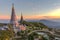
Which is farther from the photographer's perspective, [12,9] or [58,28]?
[12,9]

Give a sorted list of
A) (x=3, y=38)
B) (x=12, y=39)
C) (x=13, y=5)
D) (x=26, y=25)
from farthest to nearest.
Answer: (x=26, y=25)
(x=13, y=5)
(x=12, y=39)
(x=3, y=38)

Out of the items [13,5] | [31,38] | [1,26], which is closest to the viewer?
[31,38]

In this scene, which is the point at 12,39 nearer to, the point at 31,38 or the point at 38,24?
the point at 31,38

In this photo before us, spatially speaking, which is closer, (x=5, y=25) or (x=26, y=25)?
(x=5, y=25)

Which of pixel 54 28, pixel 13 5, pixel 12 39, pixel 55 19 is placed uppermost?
pixel 13 5

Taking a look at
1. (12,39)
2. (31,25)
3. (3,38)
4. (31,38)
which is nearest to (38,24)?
(31,25)

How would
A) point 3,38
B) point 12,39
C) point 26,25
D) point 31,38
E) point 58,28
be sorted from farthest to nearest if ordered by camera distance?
point 26,25
point 58,28
point 12,39
point 3,38
point 31,38

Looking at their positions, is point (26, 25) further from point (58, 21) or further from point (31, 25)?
point (58, 21)

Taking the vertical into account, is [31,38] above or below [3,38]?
above

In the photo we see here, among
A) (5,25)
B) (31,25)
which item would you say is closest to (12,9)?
(5,25)
